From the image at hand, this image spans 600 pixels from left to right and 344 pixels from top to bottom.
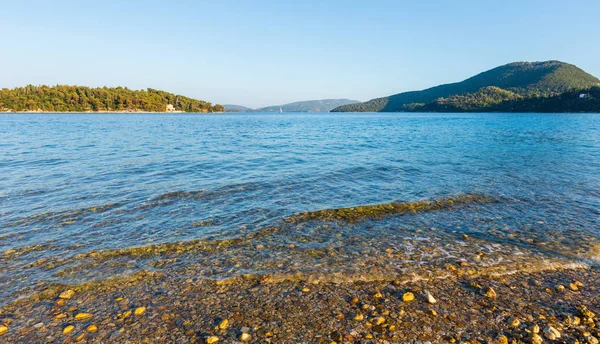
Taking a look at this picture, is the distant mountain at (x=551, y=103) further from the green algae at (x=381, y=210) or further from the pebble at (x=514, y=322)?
the pebble at (x=514, y=322)

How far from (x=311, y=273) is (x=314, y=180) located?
389 inches

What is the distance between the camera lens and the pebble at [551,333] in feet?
15.1

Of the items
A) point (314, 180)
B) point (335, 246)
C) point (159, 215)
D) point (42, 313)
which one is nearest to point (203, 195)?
point (159, 215)

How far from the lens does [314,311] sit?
540 cm

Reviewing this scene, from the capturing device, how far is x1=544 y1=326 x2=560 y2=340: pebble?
4.59 metres

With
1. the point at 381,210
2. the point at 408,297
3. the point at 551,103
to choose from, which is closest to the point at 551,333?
the point at 408,297

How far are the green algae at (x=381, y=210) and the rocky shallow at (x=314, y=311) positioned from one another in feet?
13.6

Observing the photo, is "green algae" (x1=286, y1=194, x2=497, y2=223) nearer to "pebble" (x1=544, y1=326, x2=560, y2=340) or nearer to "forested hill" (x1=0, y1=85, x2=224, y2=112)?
"pebble" (x1=544, y1=326, x2=560, y2=340)

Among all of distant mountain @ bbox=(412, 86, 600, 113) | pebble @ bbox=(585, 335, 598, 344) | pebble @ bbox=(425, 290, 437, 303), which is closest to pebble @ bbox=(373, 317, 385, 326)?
pebble @ bbox=(425, 290, 437, 303)

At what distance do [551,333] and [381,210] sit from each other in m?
6.85

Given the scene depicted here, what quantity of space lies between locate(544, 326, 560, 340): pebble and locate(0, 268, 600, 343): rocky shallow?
0.03 metres

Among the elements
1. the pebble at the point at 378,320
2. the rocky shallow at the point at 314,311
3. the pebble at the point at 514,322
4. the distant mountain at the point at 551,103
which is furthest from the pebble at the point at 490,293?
the distant mountain at the point at 551,103

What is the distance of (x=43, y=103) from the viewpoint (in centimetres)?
16738

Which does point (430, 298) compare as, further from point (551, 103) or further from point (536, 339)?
point (551, 103)
